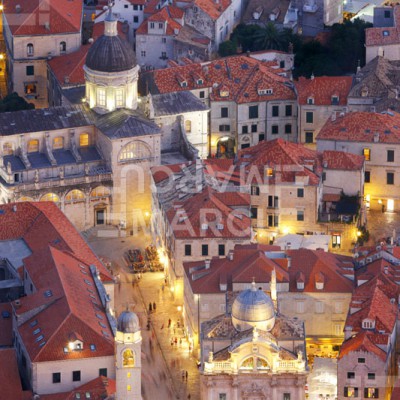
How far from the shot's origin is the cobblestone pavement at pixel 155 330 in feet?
561

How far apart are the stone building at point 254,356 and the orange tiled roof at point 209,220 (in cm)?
2686

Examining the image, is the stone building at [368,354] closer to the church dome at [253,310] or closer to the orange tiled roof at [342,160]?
the church dome at [253,310]

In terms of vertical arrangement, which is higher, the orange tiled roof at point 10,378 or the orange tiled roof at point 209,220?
the orange tiled roof at point 209,220

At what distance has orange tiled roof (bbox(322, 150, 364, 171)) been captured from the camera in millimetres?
197500

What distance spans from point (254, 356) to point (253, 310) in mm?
3423

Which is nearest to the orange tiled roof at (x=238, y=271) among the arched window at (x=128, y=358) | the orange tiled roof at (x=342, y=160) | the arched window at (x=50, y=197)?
the orange tiled roof at (x=342, y=160)

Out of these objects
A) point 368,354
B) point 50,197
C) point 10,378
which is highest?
point 50,197

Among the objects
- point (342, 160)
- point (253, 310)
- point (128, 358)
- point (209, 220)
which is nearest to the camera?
point (128, 358)

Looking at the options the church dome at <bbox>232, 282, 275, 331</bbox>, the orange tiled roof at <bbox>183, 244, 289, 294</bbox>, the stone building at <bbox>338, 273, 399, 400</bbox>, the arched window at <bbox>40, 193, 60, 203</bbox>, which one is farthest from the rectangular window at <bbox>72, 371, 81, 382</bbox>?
the arched window at <bbox>40, 193, 60, 203</bbox>

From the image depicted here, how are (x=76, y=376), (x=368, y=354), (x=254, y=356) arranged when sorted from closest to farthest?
(x=254, y=356) < (x=76, y=376) < (x=368, y=354)

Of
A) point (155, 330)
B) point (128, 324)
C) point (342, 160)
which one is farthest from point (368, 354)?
point (342, 160)

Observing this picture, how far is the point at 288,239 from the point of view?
191 meters

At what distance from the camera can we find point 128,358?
511 ft

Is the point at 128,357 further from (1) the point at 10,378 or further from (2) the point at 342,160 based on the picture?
(2) the point at 342,160
